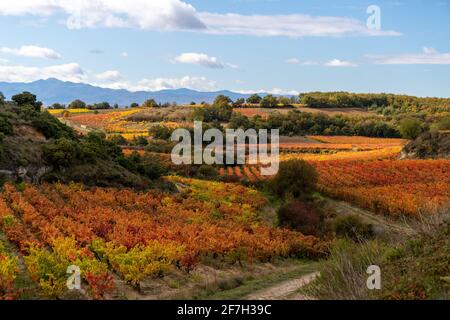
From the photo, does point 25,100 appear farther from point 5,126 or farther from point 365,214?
point 365,214

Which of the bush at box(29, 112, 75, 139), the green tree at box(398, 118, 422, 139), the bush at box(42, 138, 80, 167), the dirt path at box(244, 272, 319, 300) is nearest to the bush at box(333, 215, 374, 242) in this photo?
the dirt path at box(244, 272, 319, 300)

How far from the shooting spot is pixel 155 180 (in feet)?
139

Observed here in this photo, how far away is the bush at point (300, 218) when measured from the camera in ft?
103

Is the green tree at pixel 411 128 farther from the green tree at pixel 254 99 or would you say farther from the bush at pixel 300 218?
the green tree at pixel 254 99

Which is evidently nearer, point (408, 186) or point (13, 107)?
point (13, 107)

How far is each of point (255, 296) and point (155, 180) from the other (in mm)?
29509

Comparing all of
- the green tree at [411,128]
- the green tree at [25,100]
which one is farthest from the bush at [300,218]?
the green tree at [411,128]

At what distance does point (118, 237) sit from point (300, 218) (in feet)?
55.1

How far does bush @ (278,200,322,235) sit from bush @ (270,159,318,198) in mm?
6752

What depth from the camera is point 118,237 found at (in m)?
18.2

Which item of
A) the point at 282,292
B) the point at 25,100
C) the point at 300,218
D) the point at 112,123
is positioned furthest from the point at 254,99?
the point at 282,292
